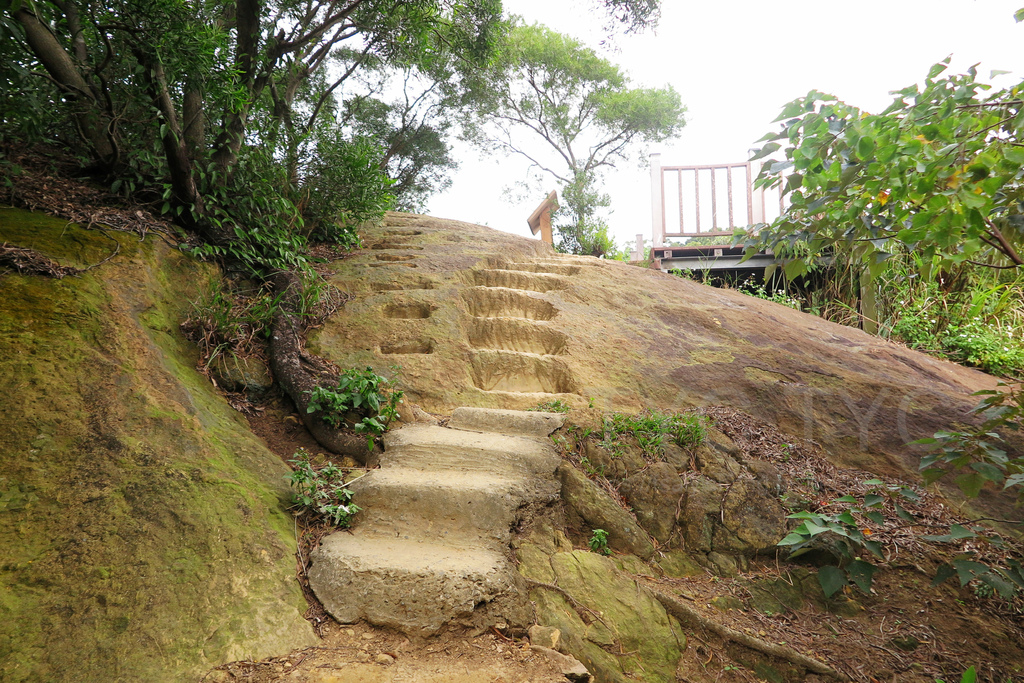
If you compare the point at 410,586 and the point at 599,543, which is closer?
the point at 410,586

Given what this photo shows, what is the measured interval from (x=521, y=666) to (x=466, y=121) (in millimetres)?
11771

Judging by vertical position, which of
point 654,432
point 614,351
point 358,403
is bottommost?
point 654,432

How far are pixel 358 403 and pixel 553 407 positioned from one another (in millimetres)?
1275

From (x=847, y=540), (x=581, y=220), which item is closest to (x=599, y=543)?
(x=847, y=540)

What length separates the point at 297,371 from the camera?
3.41 metres

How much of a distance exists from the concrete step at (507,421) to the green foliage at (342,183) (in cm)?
244

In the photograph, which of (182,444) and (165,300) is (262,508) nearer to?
(182,444)

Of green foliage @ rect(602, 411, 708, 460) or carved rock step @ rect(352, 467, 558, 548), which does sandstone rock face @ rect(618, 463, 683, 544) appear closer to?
green foliage @ rect(602, 411, 708, 460)

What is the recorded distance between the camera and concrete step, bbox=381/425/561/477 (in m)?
2.92

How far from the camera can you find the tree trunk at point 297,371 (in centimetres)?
312

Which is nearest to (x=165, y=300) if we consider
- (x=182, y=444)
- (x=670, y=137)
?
(x=182, y=444)

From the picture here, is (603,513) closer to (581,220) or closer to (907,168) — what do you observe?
(907,168)

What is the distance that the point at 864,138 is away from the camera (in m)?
1.71

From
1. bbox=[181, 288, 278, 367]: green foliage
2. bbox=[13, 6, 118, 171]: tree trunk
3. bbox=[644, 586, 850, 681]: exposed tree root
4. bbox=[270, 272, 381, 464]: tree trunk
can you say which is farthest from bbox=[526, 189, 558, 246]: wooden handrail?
bbox=[644, 586, 850, 681]: exposed tree root
